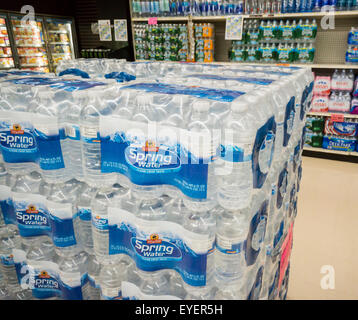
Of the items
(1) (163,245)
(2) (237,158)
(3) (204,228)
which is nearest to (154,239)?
(1) (163,245)

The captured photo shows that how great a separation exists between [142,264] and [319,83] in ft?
13.6

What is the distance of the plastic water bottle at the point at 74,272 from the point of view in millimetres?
1240

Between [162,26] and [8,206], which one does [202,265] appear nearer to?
[8,206]

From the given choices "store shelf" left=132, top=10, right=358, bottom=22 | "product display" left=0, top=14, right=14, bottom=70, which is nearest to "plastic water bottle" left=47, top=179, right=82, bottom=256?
"store shelf" left=132, top=10, right=358, bottom=22

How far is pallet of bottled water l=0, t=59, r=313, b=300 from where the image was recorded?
0.89 metres

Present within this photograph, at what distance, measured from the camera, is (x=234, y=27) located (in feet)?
13.5

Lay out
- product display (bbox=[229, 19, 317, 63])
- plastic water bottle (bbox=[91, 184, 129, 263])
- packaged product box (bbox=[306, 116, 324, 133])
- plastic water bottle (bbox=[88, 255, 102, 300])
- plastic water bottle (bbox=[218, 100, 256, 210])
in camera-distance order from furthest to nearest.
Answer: packaged product box (bbox=[306, 116, 324, 133]), product display (bbox=[229, 19, 317, 63]), plastic water bottle (bbox=[88, 255, 102, 300]), plastic water bottle (bbox=[91, 184, 129, 263]), plastic water bottle (bbox=[218, 100, 256, 210])

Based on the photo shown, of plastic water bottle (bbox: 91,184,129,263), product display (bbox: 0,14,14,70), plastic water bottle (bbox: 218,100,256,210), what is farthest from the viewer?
product display (bbox: 0,14,14,70)

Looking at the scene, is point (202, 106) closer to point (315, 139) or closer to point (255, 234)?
point (255, 234)

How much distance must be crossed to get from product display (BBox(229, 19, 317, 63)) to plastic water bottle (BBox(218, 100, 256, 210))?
3.77 meters

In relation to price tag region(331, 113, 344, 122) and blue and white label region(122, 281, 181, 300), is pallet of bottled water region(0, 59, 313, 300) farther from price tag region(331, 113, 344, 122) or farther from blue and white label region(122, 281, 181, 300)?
price tag region(331, 113, 344, 122)

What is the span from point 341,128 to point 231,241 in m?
4.05

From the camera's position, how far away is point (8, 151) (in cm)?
118

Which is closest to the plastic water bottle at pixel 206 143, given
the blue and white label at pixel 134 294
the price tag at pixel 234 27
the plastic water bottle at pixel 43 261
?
the blue and white label at pixel 134 294
